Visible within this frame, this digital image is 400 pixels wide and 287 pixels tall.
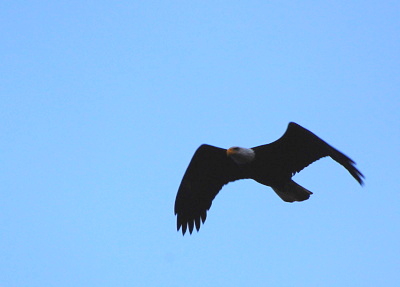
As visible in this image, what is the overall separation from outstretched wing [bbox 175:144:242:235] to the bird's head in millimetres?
384

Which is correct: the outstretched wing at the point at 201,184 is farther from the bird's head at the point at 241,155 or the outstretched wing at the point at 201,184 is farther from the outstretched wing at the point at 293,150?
the outstretched wing at the point at 293,150

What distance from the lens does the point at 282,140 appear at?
7.98 meters

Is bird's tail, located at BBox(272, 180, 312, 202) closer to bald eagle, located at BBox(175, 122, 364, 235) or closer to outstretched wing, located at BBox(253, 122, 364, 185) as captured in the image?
bald eagle, located at BBox(175, 122, 364, 235)

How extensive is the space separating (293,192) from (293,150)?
0.56 metres

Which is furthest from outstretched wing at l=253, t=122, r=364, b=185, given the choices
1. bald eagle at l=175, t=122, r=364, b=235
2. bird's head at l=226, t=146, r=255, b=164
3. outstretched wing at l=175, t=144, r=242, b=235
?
outstretched wing at l=175, t=144, r=242, b=235

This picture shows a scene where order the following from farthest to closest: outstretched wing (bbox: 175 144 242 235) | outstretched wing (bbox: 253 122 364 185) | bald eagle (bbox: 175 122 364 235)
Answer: outstretched wing (bbox: 175 144 242 235), bald eagle (bbox: 175 122 364 235), outstretched wing (bbox: 253 122 364 185)

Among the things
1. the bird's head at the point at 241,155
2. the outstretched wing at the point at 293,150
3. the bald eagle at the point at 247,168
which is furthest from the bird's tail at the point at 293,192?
the bird's head at the point at 241,155

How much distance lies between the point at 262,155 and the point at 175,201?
139cm

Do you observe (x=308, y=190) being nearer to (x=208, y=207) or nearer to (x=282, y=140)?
(x=282, y=140)

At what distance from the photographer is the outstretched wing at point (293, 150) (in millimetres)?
7812

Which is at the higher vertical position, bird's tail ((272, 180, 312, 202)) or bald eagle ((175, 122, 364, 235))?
bald eagle ((175, 122, 364, 235))

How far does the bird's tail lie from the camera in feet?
27.0

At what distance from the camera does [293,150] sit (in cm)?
812

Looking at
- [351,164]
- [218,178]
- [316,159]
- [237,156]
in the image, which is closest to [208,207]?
[218,178]
